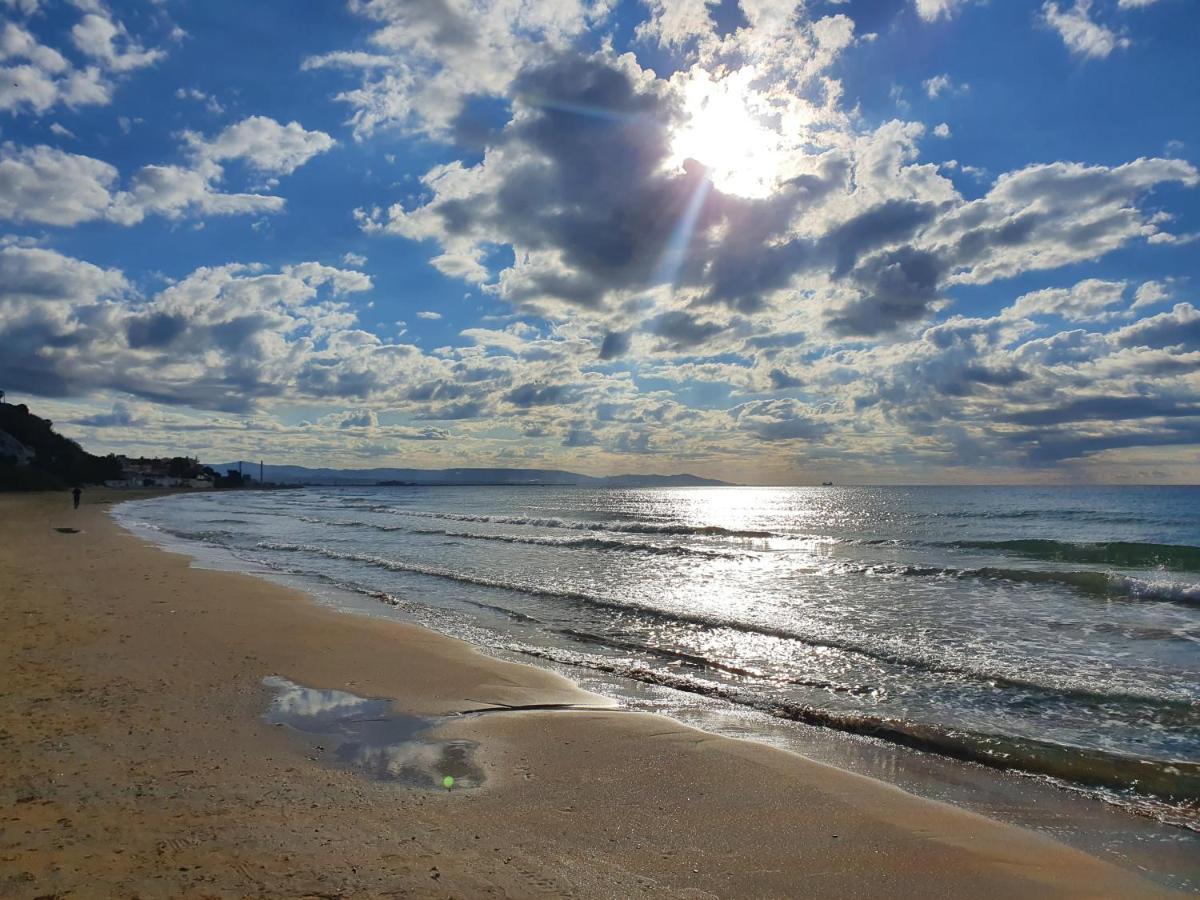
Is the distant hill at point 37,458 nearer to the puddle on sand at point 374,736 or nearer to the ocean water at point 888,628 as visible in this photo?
the ocean water at point 888,628

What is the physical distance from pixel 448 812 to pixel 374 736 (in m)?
2.19

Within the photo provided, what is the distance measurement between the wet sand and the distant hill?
8357 centimetres

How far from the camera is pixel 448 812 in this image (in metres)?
5.17

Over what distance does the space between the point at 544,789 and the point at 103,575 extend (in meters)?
17.3

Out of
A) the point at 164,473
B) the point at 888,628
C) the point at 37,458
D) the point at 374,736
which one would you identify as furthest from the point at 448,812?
the point at 164,473

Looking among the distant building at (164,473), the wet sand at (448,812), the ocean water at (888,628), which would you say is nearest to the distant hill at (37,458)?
the distant building at (164,473)

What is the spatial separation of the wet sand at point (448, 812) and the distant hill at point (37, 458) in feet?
274

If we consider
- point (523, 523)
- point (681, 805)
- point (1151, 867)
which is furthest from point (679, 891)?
point (523, 523)

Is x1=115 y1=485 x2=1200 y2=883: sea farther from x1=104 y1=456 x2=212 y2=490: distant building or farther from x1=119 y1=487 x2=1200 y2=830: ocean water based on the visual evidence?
x1=104 y1=456 x2=212 y2=490: distant building

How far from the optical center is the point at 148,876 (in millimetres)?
3920

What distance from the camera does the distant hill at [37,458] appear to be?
240ft

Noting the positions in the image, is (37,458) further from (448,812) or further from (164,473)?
(448,812)

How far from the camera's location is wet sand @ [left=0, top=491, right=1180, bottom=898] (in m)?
4.18

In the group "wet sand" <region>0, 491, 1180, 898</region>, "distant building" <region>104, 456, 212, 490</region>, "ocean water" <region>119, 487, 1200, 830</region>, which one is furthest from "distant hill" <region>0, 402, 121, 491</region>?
"wet sand" <region>0, 491, 1180, 898</region>
